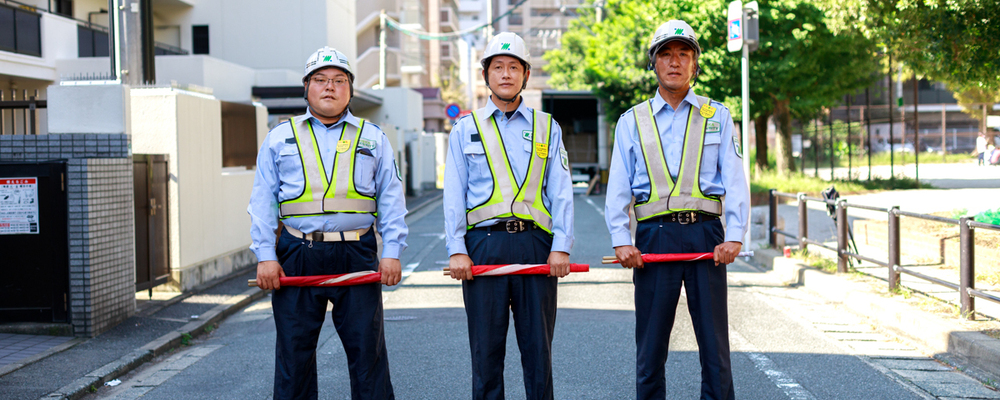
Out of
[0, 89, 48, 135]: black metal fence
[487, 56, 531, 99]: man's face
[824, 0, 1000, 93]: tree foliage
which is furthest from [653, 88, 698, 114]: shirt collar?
[824, 0, 1000, 93]: tree foliage

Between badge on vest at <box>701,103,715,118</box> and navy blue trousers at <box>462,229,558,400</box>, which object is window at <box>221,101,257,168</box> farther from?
badge on vest at <box>701,103,715,118</box>

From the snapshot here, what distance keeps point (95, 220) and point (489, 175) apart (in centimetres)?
448

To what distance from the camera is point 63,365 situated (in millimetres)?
5973

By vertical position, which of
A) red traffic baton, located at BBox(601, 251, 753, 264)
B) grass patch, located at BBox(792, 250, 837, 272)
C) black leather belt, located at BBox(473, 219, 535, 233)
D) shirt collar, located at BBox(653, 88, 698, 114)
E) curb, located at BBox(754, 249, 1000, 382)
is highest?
shirt collar, located at BBox(653, 88, 698, 114)

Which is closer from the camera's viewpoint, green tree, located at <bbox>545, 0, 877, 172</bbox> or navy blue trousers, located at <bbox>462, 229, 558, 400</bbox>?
navy blue trousers, located at <bbox>462, 229, 558, 400</bbox>

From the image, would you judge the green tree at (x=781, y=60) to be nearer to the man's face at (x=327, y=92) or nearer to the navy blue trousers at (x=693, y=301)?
the navy blue trousers at (x=693, y=301)

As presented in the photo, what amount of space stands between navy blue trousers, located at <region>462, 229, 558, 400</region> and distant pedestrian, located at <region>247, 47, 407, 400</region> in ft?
1.41

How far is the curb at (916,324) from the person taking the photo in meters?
5.62

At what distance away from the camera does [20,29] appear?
17.7m

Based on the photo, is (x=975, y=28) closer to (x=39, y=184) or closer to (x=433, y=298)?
(x=433, y=298)

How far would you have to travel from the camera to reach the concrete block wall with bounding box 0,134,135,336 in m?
6.91

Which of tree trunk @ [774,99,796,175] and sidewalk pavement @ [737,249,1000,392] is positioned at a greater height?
tree trunk @ [774,99,796,175]

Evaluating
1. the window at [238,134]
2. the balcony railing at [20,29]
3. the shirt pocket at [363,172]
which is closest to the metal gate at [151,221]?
the window at [238,134]

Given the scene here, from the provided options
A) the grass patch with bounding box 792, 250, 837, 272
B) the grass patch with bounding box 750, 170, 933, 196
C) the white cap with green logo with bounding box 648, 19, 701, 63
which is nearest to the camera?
the white cap with green logo with bounding box 648, 19, 701, 63
